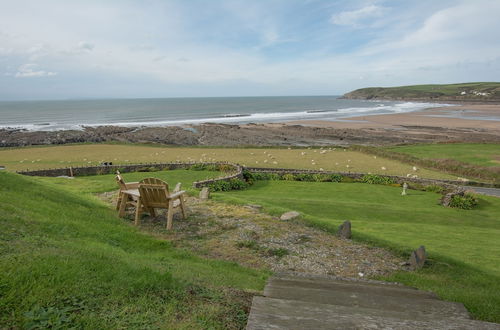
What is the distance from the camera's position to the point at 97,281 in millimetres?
4309

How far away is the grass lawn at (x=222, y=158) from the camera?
26.7 meters

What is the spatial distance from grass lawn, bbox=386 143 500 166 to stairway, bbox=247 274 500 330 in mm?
28782

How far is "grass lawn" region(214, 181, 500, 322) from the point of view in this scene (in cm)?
706

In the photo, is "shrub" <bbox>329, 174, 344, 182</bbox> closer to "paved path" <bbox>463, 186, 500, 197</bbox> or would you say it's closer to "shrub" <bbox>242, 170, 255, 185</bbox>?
"shrub" <bbox>242, 170, 255, 185</bbox>

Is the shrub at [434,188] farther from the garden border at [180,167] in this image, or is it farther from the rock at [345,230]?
the rock at [345,230]

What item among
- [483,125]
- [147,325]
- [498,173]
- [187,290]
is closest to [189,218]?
[187,290]

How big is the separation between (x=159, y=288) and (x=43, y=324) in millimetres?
1475

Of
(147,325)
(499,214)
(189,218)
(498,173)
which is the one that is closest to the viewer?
(147,325)

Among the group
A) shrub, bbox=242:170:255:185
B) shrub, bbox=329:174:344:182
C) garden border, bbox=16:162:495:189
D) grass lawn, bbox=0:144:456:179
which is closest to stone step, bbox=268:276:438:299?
garden border, bbox=16:162:495:189

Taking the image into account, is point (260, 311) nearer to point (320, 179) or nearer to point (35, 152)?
point (320, 179)

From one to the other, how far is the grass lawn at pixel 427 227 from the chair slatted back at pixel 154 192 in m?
4.01

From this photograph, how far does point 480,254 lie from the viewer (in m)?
9.13

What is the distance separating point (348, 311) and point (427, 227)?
404 inches

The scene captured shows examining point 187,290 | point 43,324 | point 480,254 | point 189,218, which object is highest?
point 43,324
